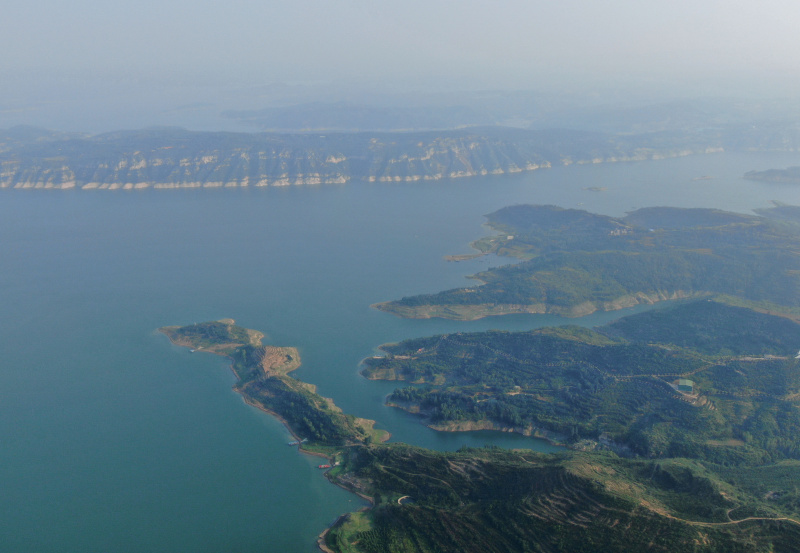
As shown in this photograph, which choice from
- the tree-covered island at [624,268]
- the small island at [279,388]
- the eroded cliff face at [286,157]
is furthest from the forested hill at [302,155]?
the small island at [279,388]

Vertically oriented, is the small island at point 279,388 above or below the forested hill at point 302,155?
below

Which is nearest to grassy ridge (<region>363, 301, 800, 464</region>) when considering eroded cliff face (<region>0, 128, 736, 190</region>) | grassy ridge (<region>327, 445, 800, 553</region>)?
grassy ridge (<region>327, 445, 800, 553</region>)

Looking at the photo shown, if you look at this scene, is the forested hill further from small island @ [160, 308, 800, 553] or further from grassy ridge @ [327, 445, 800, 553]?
grassy ridge @ [327, 445, 800, 553]

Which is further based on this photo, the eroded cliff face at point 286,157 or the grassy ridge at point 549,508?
the eroded cliff face at point 286,157

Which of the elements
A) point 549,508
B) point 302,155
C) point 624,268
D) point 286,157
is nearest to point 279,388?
point 549,508

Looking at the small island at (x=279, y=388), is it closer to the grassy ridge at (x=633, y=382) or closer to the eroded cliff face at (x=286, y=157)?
the grassy ridge at (x=633, y=382)

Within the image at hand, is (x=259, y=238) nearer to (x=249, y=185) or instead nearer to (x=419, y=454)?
(x=249, y=185)

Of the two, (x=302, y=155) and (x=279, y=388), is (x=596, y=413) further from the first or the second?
(x=302, y=155)
